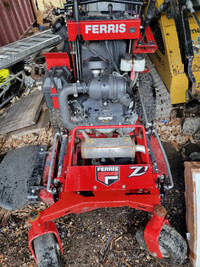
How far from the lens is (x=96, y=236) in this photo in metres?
2.84

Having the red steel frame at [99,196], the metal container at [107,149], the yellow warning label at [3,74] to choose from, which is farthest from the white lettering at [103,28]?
A: the yellow warning label at [3,74]

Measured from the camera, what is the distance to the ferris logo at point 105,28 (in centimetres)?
275

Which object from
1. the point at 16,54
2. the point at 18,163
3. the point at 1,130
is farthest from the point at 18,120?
the point at 16,54

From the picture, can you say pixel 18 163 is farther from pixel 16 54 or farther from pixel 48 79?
pixel 16 54

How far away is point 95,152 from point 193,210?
4.15ft

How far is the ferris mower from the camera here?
7.55ft

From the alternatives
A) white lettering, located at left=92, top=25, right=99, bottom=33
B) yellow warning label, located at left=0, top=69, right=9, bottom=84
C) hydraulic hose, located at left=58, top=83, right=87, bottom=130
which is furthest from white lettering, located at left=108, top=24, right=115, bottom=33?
yellow warning label, located at left=0, top=69, right=9, bottom=84

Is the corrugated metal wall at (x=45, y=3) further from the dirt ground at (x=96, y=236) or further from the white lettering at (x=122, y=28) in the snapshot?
the dirt ground at (x=96, y=236)

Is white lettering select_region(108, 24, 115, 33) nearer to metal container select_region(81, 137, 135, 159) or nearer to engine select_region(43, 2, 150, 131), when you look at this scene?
engine select_region(43, 2, 150, 131)

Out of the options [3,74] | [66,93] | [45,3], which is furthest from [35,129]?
[45,3]

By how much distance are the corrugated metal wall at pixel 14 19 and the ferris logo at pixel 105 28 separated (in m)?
3.45

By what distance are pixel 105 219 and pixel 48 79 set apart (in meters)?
1.92

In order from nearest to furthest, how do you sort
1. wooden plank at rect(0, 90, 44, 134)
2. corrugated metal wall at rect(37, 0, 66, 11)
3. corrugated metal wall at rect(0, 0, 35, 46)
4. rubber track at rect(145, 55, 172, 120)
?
rubber track at rect(145, 55, 172, 120) < wooden plank at rect(0, 90, 44, 134) < corrugated metal wall at rect(0, 0, 35, 46) < corrugated metal wall at rect(37, 0, 66, 11)

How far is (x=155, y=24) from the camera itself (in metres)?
4.28
